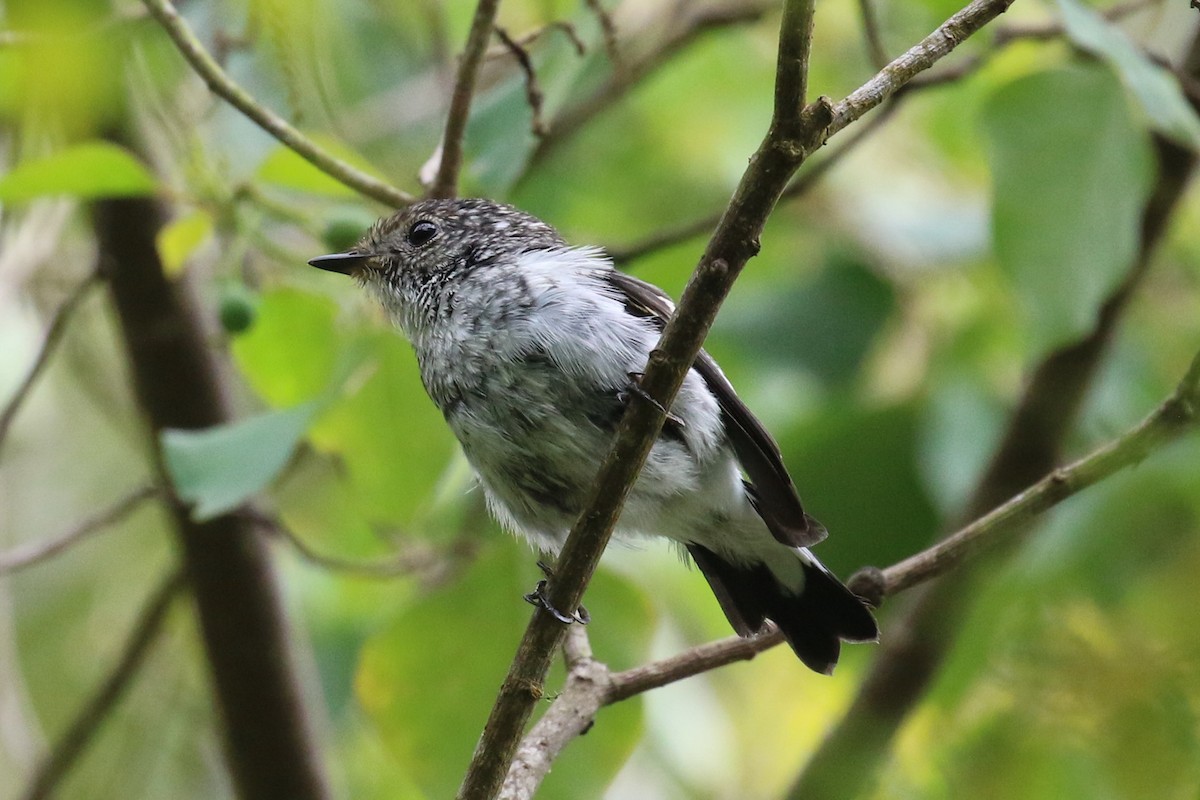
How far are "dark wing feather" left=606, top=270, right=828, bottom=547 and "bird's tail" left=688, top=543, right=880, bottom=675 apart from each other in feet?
0.54

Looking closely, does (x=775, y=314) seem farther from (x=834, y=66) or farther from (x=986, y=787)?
(x=986, y=787)

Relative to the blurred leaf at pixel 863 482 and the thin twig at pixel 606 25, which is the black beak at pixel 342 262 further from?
the blurred leaf at pixel 863 482

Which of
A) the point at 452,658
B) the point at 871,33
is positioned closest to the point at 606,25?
the point at 871,33

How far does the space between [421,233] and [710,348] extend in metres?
1.18

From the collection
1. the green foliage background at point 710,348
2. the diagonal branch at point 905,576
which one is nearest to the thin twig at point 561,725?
the diagonal branch at point 905,576

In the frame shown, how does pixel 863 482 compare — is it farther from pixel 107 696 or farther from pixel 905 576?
pixel 107 696

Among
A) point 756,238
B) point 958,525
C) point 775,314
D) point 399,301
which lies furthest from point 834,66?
point 756,238

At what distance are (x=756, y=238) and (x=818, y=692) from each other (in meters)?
3.03

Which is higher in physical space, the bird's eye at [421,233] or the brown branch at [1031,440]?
the bird's eye at [421,233]

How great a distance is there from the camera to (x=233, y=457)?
2.95 metres

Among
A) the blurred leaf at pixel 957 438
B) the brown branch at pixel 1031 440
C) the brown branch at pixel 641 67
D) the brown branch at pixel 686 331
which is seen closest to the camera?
the brown branch at pixel 686 331

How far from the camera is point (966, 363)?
4219 mm

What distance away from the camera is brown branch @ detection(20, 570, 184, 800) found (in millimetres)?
3951

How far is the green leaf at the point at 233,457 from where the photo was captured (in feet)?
9.28
